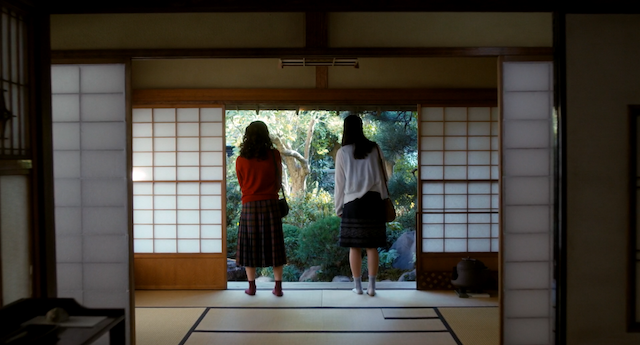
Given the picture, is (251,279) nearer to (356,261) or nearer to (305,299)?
(305,299)

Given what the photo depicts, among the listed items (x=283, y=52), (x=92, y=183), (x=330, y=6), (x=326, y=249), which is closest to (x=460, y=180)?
(x=326, y=249)

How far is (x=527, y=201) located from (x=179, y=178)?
3.21 metres

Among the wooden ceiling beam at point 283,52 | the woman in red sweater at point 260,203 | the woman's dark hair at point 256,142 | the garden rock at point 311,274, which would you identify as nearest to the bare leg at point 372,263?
the woman in red sweater at point 260,203

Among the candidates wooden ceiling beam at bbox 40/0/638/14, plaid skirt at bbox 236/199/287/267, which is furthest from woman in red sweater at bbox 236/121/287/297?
wooden ceiling beam at bbox 40/0/638/14

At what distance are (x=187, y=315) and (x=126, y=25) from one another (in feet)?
7.08

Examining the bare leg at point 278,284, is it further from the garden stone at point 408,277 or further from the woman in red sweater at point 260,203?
the garden stone at point 408,277

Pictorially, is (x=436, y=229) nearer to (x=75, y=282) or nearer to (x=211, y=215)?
(x=211, y=215)

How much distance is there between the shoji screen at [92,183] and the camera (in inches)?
117

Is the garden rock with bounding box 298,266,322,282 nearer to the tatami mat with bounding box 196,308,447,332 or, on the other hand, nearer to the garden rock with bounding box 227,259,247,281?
the garden rock with bounding box 227,259,247,281

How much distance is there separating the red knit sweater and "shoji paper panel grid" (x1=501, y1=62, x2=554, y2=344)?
2.04m

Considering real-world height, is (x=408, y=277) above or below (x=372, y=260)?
below

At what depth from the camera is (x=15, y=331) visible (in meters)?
1.77

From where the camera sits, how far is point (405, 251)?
23.5 feet

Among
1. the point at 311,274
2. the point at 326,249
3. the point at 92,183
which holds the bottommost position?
the point at 311,274
